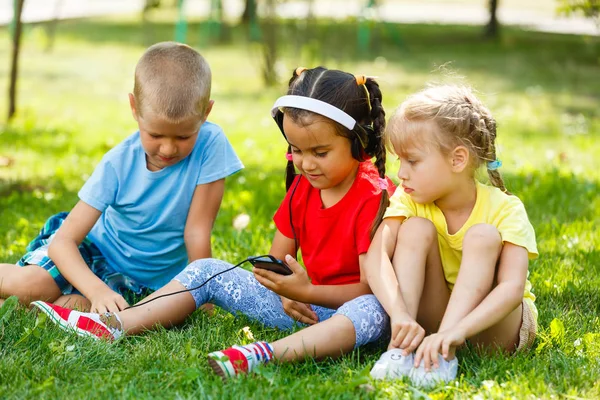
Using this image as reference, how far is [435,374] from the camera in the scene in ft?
8.56

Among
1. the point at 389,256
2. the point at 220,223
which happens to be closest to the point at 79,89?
the point at 220,223

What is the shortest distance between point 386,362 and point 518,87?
9049 millimetres

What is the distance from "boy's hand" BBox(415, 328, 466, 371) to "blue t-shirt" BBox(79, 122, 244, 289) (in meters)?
1.21

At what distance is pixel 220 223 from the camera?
184 inches

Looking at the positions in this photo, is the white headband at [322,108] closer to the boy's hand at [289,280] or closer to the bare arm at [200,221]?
the boy's hand at [289,280]

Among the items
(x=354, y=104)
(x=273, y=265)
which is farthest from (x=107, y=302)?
(x=354, y=104)

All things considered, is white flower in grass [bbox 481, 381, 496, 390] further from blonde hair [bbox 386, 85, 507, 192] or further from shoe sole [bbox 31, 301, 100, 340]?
shoe sole [bbox 31, 301, 100, 340]

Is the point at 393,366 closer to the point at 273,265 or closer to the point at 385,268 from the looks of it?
the point at 385,268

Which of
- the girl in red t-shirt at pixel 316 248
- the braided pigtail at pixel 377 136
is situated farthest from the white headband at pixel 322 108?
the braided pigtail at pixel 377 136

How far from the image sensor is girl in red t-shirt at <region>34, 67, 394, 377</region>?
2883 mm

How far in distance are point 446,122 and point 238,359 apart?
102 cm

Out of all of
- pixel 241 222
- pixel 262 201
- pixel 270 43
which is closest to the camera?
pixel 241 222

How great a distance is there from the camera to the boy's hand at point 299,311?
310 centimetres

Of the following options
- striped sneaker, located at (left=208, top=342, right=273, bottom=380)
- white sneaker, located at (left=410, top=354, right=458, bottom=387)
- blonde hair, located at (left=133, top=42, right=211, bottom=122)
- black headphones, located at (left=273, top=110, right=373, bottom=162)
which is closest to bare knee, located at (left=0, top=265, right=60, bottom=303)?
blonde hair, located at (left=133, top=42, right=211, bottom=122)
